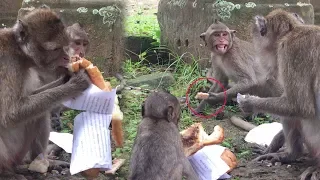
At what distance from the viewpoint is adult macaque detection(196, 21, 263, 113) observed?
8.20m

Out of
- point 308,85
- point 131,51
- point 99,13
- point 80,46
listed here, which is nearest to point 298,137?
point 308,85

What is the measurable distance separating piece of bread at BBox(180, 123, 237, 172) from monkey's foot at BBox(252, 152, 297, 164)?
0.55 m

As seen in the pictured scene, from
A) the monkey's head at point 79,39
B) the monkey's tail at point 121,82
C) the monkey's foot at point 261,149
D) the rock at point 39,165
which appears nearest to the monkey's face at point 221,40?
the monkey's tail at point 121,82

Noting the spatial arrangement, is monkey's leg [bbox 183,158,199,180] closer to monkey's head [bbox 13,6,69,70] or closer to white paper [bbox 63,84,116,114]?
white paper [bbox 63,84,116,114]

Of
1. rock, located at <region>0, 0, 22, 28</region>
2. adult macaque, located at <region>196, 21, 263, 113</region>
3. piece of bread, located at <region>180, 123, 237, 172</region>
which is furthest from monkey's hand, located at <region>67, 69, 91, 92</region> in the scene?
rock, located at <region>0, 0, 22, 28</region>

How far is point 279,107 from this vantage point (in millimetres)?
5484

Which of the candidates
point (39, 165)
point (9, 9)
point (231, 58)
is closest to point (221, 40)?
point (231, 58)

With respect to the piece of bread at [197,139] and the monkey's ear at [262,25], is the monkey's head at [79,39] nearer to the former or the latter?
the piece of bread at [197,139]

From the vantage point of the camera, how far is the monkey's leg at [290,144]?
5.84 metres

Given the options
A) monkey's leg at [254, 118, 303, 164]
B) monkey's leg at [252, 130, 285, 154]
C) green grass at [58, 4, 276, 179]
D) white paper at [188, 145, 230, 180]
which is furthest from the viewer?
green grass at [58, 4, 276, 179]

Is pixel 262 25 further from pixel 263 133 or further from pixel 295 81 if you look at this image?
pixel 263 133

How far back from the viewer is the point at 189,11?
957cm

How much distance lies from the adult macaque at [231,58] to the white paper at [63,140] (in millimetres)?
2349

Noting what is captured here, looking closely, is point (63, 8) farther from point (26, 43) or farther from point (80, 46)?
point (26, 43)
